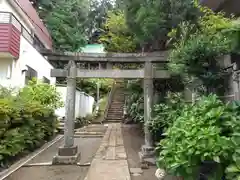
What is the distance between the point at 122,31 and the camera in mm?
16969

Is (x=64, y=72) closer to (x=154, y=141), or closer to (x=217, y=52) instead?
(x=154, y=141)

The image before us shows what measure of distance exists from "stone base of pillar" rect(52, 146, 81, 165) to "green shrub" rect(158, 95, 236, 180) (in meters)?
3.87

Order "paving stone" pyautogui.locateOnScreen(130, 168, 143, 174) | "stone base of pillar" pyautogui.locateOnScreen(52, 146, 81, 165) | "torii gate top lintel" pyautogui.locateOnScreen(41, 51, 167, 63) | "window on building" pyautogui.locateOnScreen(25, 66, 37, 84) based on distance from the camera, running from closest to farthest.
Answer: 1. "paving stone" pyautogui.locateOnScreen(130, 168, 143, 174)
2. "stone base of pillar" pyautogui.locateOnScreen(52, 146, 81, 165)
3. "torii gate top lintel" pyautogui.locateOnScreen(41, 51, 167, 63)
4. "window on building" pyautogui.locateOnScreen(25, 66, 37, 84)

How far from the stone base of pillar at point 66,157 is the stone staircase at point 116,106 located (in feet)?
37.3

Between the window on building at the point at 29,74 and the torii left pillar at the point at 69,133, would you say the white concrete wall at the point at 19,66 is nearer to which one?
the window on building at the point at 29,74

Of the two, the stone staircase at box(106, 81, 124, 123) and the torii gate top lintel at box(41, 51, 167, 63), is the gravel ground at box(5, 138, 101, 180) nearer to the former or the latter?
the torii gate top lintel at box(41, 51, 167, 63)

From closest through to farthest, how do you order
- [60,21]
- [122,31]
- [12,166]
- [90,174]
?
[90,174] < [12,166] < [122,31] < [60,21]

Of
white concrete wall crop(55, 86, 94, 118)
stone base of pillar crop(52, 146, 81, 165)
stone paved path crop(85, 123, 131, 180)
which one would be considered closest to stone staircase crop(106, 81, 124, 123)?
white concrete wall crop(55, 86, 94, 118)

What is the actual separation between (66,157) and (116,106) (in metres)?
14.2

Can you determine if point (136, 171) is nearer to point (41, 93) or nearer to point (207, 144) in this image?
point (207, 144)

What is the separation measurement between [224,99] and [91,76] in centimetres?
373

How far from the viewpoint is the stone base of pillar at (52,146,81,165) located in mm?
6507

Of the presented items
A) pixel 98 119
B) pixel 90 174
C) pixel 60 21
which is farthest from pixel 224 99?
pixel 60 21

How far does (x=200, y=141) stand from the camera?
2.83 meters
